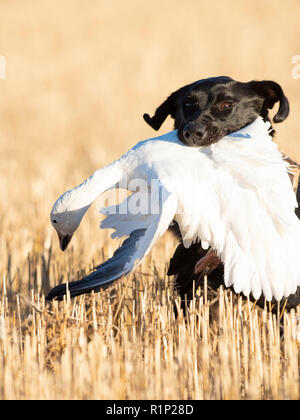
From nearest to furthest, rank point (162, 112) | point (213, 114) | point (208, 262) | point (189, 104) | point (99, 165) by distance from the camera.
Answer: point (208, 262)
point (213, 114)
point (189, 104)
point (162, 112)
point (99, 165)

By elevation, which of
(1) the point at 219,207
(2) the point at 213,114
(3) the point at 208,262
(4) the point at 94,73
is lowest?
(3) the point at 208,262

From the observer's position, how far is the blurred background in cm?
737

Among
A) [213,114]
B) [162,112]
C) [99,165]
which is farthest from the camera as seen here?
[99,165]

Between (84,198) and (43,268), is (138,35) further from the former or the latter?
→ (84,198)

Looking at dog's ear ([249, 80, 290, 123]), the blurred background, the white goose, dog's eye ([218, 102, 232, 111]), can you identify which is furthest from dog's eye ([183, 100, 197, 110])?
the blurred background

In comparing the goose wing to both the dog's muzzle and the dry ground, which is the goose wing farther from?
the dog's muzzle

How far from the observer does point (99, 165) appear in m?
8.34

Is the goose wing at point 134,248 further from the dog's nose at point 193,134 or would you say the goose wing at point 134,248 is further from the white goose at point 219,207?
the dog's nose at point 193,134

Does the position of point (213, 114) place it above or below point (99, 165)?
below

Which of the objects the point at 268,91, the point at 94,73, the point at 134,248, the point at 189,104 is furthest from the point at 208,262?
the point at 94,73

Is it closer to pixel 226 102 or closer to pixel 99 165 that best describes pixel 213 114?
pixel 226 102

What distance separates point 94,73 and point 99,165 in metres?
6.09

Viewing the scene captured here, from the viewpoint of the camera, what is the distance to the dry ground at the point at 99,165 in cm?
297

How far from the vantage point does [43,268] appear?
4.99m
